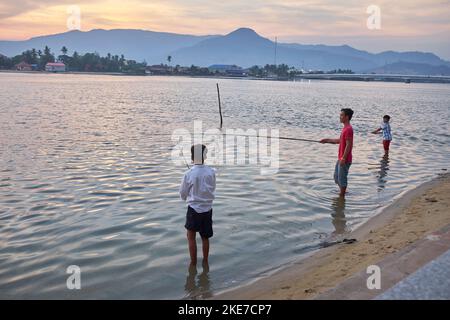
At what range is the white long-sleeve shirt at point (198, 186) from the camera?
674 cm

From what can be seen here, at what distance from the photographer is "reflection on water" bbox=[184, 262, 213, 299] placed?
674 centimetres

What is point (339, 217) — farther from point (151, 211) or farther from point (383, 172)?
point (383, 172)

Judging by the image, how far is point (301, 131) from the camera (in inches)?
1173

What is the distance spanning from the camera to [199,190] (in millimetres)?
6758

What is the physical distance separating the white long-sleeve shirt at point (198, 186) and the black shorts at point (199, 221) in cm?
11

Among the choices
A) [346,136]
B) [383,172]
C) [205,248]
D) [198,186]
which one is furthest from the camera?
[383,172]

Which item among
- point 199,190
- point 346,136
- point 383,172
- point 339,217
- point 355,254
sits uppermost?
point 346,136

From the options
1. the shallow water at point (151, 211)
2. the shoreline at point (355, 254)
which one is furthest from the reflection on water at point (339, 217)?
the shoreline at point (355, 254)

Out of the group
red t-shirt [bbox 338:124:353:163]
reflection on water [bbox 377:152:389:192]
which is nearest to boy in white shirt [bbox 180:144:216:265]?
red t-shirt [bbox 338:124:353:163]

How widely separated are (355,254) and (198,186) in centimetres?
311

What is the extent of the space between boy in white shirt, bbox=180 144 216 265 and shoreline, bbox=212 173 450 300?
1160 mm

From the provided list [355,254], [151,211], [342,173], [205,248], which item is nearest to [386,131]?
[342,173]

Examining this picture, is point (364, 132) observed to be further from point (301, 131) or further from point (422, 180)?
point (422, 180)

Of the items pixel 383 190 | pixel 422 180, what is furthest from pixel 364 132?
pixel 383 190
